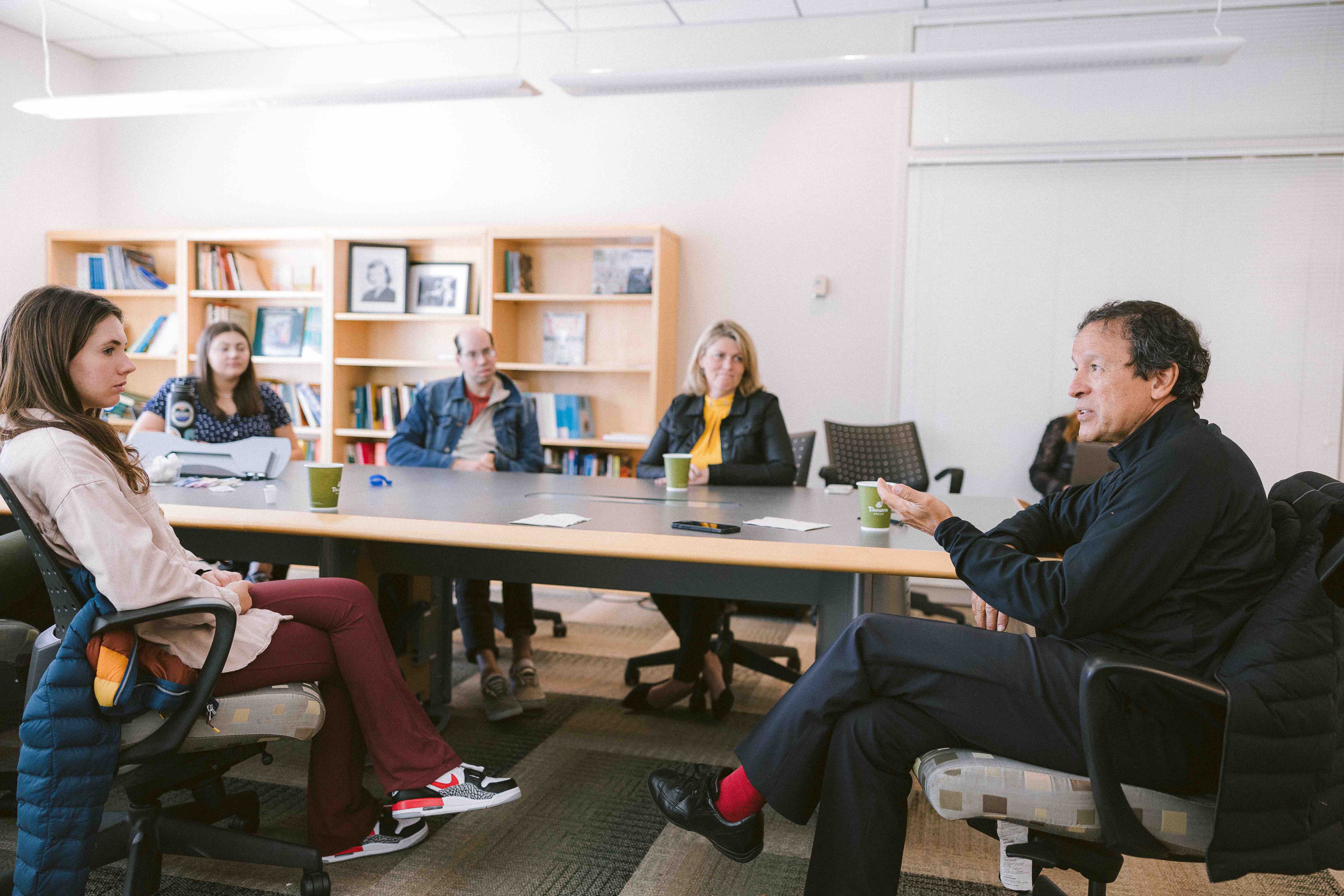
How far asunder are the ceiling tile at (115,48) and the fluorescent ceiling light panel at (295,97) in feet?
5.47

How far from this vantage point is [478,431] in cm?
345

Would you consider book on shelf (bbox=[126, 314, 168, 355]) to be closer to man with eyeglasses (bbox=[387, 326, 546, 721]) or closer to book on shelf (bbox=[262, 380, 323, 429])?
book on shelf (bbox=[262, 380, 323, 429])

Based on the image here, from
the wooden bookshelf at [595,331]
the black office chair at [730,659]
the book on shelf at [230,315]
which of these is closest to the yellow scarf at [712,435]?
the black office chair at [730,659]

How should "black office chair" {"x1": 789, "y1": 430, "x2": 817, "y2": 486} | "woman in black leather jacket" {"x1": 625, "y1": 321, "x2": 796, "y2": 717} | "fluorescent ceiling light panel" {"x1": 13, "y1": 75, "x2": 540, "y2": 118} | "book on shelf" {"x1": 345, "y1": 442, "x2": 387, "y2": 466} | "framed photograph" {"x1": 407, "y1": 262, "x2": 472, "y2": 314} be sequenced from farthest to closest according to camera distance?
"book on shelf" {"x1": 345, "y1": 442, "x2": 387, "y2": 466}, "framed photograph" {"x1": 407, "y1": 262, "x2": 472, "y2": 314}, "black office chair" {"x1": 789, "y1": 430, "x2": 817, "y2": 486}, "fluorescent ceiling light panel" {"x1": 13, "y1": 75, "x2": 540, "y2": 118}, "woman in black leather jacket" {"x1": 625, "y1": 321, "x2": 796, "y2": 717}

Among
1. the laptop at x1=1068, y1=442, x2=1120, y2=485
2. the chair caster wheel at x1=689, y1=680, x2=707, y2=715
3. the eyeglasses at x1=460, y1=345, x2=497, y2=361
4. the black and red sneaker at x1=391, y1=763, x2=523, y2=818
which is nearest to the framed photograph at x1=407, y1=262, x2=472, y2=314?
the eyeglasses at x1=460, y1=345, x2=497, y2=361

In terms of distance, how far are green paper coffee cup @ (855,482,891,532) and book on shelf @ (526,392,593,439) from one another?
2.87 metres

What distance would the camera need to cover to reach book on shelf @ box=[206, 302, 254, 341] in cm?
502

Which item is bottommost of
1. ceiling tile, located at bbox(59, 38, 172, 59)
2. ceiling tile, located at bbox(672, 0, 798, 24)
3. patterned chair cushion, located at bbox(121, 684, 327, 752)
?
patterned chair cushion, located at bbox(121, 684, 327, 752)

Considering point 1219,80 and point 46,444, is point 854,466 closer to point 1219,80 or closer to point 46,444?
point 1219,80

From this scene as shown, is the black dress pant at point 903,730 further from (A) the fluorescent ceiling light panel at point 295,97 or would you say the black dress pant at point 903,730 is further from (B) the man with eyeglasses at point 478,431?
(A) the fluorescent ceiling light panel at point 295,97

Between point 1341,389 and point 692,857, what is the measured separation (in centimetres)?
417

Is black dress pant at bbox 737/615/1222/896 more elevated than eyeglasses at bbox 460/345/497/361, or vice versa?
eyeglasses at bbox 460/345/497/361

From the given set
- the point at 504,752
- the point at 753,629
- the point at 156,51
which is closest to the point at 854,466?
the point at 753,629

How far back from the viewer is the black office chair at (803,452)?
3875 millimetres
